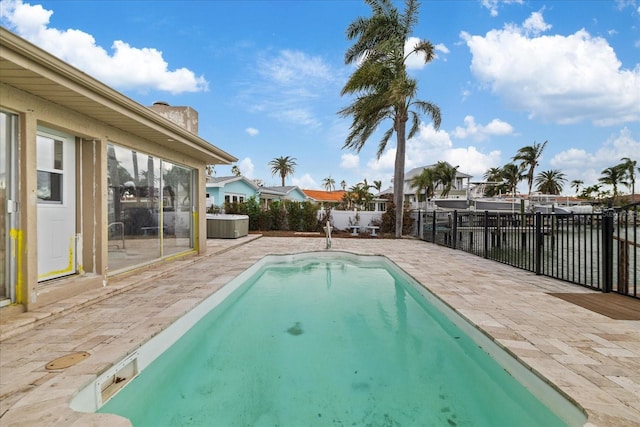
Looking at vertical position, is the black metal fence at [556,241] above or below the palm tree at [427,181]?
below

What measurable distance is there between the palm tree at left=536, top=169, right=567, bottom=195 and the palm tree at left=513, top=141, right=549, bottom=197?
10.9 m

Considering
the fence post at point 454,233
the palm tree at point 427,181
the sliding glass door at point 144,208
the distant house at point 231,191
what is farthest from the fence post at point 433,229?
the palm tree at point 427,181

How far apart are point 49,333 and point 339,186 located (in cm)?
6785

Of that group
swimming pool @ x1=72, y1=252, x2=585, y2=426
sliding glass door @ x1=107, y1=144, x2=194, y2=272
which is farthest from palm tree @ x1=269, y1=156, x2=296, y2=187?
swimming pool @ x1=72, y1=252, x2=585, y2=426

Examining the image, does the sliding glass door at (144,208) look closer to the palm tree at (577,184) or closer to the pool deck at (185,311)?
the pool deck at (185,311)

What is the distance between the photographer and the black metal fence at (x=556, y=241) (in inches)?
197

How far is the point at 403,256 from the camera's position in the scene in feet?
30.9

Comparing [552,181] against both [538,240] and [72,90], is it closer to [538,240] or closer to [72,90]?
[538,240]

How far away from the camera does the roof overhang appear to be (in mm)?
3037

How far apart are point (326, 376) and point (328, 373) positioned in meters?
0.06

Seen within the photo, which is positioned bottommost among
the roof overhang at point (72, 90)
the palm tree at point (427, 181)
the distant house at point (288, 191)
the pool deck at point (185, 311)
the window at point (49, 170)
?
the pool deck at point (185, 311)

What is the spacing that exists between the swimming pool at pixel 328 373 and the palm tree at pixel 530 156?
134 feet

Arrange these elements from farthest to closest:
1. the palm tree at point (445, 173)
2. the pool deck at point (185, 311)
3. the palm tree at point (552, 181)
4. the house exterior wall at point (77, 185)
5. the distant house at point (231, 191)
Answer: the palm tree at point (552, 181)
the palm tree at point (445, 173)
the distant house at point (231, 191)
the house exterior wall at point (77, 185)
the pool deck at point (185, 311)

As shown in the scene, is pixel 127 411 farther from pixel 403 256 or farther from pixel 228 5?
pixel 228 5
